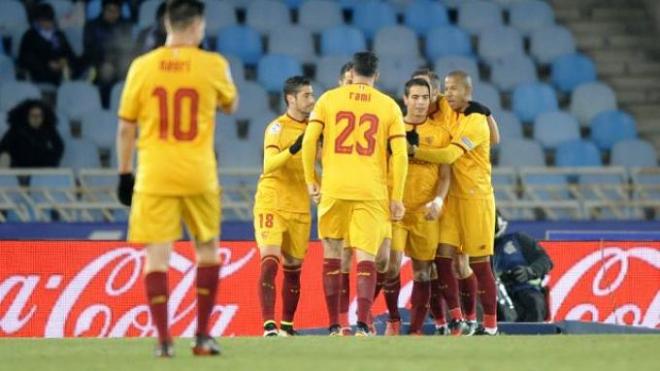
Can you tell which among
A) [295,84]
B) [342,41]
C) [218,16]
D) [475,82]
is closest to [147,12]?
[218,16]

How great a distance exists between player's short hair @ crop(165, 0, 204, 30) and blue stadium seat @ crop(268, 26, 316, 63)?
41.7ft

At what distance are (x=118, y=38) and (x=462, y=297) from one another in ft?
29.6

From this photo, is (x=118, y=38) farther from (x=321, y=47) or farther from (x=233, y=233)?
(x=233, y=233)

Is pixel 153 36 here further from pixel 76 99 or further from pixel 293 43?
pixel 293 43

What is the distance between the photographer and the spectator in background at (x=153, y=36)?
72.8 ft

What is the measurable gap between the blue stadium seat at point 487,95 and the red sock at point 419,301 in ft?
24.5

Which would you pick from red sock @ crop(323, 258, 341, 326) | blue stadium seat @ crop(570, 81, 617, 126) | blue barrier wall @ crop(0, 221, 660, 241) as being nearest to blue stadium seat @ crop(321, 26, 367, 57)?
blue stadium seat @ crop(570, 81, 617, 126)

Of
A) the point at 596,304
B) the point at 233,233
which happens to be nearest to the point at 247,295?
the point at 233,233

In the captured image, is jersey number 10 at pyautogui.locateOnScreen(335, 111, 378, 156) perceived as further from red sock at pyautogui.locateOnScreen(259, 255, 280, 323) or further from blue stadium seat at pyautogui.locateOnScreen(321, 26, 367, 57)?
blue stadium seat at pyautogui.locateOnScreen(321, 26, 367, 57)

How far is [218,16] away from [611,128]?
5363mm

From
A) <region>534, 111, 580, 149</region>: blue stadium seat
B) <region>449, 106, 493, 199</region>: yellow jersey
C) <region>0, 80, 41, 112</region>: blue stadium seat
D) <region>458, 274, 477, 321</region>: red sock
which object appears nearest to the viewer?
Result: <region>449, 106, 493, 199</region>: yellow jersey

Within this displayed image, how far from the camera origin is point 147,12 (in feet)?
77.5

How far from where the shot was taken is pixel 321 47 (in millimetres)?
23828

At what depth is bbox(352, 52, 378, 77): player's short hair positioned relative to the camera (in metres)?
14.0
